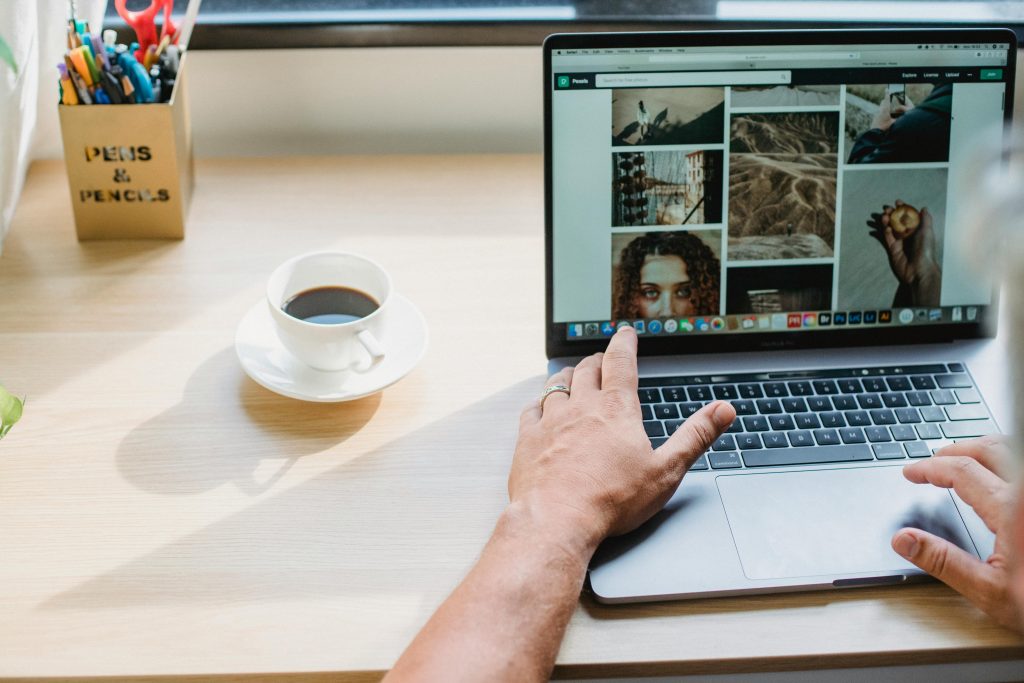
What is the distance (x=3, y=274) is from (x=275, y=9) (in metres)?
0.48

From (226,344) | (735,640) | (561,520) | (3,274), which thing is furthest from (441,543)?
(3,274)

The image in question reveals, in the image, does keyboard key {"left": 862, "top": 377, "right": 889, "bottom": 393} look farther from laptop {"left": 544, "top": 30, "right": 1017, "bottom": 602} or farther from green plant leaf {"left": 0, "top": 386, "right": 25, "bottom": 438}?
green plant leaf {"left": 0, "top": 386, "right": 25, "bottom": 438}

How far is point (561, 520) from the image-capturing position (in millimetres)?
742

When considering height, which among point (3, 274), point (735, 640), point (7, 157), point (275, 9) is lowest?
point (735, 640)

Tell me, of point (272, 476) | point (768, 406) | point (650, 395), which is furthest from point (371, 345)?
point (768, 406)

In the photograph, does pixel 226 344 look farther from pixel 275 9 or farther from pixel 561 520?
pixel 275 9

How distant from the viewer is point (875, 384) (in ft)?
3.04

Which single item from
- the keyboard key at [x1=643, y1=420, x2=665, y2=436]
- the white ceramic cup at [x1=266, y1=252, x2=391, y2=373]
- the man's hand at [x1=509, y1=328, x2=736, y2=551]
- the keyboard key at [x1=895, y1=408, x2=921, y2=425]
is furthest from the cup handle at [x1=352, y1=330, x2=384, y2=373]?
the keyboard key at [x1=895, y1=408, x2=921, y2=425]

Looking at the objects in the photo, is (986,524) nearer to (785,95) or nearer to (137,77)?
(785,95)

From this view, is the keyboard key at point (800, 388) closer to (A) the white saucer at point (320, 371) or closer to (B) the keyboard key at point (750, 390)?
(B) the keyboard key at point (750, 390)

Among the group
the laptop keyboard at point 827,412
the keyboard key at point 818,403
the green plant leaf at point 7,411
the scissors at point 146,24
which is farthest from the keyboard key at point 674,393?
the scissors at point 146,24

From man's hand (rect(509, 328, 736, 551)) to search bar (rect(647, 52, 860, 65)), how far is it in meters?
0.27

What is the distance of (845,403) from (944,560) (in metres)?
0.20

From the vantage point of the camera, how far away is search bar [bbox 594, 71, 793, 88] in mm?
909
